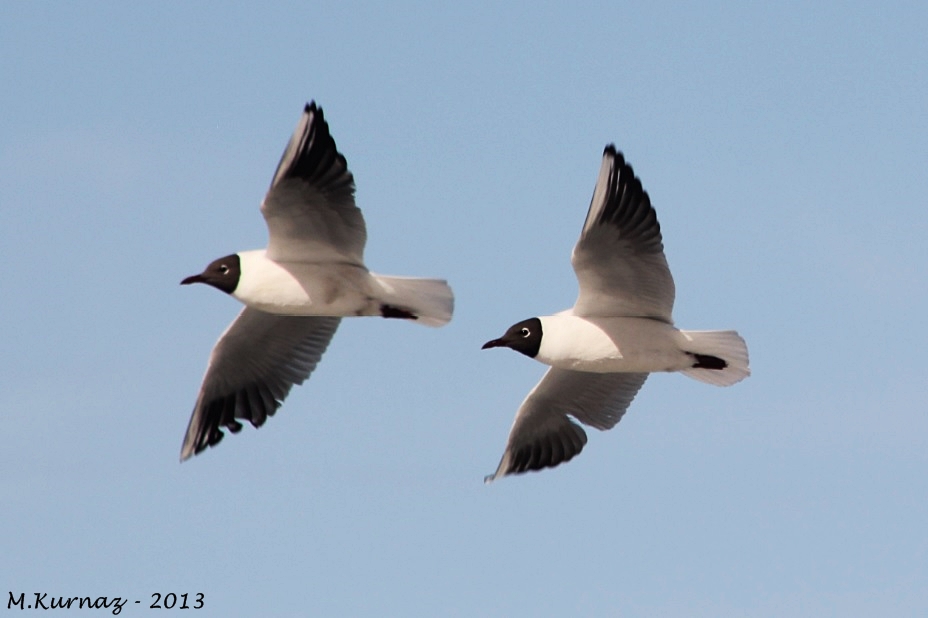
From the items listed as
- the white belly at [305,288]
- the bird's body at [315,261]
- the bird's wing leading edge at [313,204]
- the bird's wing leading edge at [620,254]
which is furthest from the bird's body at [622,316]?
the bird's wing leading edge at [313,204]

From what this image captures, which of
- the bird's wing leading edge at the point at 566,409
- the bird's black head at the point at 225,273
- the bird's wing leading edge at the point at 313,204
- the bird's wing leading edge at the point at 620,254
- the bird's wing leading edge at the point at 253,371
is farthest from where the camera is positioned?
the bird's wing leading edge at the point at 253,371

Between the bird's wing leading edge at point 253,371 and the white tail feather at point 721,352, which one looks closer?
the white tail feather at point 721,352

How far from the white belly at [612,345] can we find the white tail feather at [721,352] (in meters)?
0.16

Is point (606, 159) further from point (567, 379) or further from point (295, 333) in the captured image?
point (295, 333)

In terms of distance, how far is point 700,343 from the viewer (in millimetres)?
16141

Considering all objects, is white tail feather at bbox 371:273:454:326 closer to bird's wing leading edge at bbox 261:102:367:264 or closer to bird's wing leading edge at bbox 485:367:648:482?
bird's wing leading edge at bbox 261:102:367:264

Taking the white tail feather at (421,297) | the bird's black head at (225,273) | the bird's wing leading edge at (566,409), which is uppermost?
the bird's black head at (225,273)

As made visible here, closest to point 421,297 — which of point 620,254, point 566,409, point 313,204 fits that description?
point 313,204

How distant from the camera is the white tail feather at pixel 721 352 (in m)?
16.1

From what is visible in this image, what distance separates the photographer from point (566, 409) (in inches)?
716

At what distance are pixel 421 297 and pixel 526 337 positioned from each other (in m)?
1.06

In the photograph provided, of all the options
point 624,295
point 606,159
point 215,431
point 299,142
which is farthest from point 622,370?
point 215,431

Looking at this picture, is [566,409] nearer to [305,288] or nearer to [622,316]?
[622,316]

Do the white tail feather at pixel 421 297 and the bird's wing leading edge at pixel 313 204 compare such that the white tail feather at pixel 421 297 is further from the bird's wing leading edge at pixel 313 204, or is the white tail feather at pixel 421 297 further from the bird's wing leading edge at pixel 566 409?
the bird's wing leading edge at pixel 566 409
